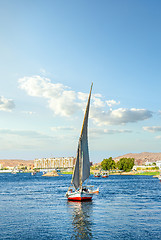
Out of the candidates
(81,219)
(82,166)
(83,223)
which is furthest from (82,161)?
(83,223)

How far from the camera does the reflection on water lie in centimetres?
3144

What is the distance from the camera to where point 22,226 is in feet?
118

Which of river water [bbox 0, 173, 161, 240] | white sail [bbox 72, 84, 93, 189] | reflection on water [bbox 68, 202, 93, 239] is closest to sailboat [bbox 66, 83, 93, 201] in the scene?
white sail [bbox 72, 84, 93, 189]

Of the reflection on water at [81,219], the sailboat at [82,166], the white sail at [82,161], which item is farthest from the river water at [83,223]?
the white sail at [82,161]

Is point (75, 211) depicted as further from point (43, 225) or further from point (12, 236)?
point (12, 236)

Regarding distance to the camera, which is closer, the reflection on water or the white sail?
the reflection on water

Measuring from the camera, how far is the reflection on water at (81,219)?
3144 centimetres

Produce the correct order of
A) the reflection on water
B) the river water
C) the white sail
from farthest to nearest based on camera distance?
the white sail → the reflection on water → the river water

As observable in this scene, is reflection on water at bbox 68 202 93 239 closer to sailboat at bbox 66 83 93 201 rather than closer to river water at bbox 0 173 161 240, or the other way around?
river water at bbox 0 173 161 240

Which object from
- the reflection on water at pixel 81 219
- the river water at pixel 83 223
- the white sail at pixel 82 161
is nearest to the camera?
the river water at pixel 83 223

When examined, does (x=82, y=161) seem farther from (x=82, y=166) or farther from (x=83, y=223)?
(x=83, y=223)

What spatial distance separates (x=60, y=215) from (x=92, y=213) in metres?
5.26

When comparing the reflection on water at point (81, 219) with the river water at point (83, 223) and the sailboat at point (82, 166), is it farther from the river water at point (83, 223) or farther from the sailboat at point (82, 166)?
the sailboat at point (82, 166)

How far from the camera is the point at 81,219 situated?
Result: 39719mm
